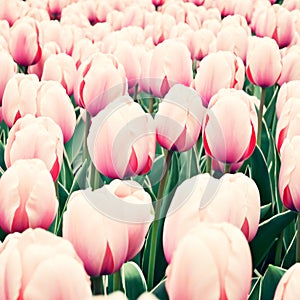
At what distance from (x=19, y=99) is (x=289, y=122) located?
48cm

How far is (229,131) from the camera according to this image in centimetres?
102

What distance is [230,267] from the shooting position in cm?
57

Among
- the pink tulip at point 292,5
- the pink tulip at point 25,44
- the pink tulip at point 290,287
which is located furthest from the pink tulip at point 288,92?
the pink tulip at point 292,5

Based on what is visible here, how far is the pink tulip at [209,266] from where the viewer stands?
1.86 feet

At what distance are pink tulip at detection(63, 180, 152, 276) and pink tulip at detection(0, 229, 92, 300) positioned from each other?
0.40ft

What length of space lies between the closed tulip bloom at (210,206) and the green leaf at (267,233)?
0.25 m

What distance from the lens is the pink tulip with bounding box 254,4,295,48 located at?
2021 mm

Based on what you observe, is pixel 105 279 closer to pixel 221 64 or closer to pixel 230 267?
pixel 230 267

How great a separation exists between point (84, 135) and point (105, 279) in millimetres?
535

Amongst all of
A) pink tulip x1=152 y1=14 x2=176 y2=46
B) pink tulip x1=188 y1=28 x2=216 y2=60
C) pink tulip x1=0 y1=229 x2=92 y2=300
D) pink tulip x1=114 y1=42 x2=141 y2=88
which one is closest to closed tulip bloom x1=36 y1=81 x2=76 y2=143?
pink tulip x1=114 y1=42 x2=141 y2=88

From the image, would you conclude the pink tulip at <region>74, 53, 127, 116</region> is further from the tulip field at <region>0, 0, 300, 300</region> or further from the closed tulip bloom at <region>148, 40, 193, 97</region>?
the closed tulip bloom at <region>148, 40, 193, 97</region>

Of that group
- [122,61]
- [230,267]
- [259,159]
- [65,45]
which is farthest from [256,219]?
[65,45]

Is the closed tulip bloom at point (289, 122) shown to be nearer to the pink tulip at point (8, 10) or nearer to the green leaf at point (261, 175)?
the green leaf at point (261, 175)

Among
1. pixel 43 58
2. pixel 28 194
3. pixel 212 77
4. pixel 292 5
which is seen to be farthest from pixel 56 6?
pixel 28 194
